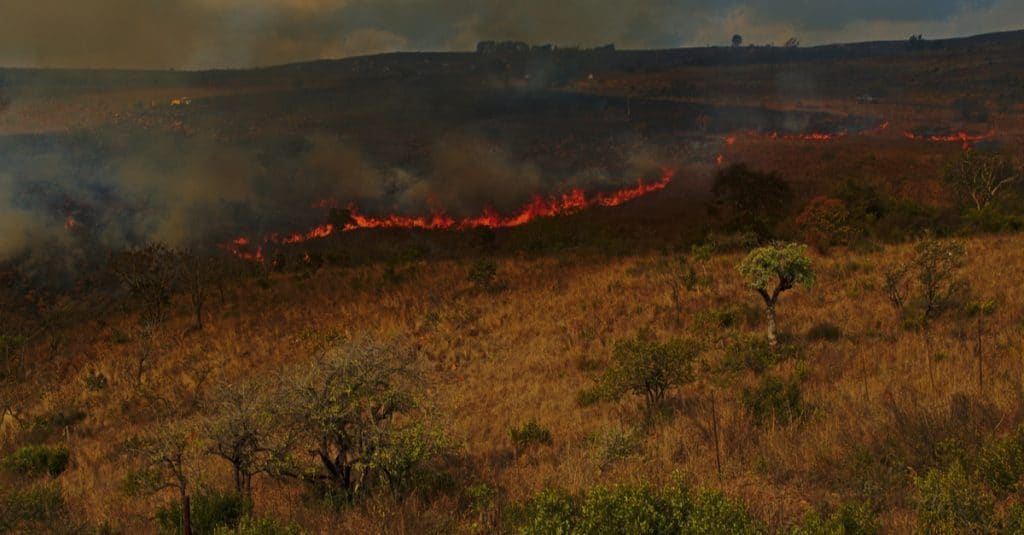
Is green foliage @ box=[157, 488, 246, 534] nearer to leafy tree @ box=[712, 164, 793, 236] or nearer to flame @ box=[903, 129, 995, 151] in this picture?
leafy tree @ box=[712, 164, 793, 236]

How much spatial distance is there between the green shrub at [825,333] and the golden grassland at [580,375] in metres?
0.42

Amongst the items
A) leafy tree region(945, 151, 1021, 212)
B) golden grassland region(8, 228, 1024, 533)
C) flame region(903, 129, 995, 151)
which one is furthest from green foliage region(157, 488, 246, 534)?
flame region(903, 129, 995, 151)

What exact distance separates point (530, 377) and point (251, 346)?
15.1 metres

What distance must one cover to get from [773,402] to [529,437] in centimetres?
521

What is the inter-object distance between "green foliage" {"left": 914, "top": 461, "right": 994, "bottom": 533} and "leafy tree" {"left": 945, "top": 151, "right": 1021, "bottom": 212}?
40286 millimetres

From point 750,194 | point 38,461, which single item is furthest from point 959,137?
point 38,461

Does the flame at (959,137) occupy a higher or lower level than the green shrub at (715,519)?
higher

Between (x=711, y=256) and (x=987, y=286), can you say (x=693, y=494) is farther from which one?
(x=711, y=256)

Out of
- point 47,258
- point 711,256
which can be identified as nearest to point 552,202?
point 711,256

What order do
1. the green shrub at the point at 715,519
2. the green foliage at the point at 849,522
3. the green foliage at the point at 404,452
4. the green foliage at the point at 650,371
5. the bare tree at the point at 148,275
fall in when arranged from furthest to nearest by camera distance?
the bare tree at the point at 148,275 < the green foliage at the point at 650,371 < the green foliage at the point at 404,452 < the green foliage at the point at 849,522 < the green shrub at the point at 715,519

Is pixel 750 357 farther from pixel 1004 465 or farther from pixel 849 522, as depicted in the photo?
pixel 849 522

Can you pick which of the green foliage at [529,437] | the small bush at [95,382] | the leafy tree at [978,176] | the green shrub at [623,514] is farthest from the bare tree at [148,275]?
the leafy tree at [978,176]

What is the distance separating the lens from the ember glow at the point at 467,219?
2216 inches

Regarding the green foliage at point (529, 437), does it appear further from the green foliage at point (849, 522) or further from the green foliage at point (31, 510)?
the green foliage at point (31, 510)
